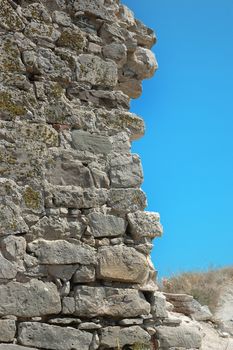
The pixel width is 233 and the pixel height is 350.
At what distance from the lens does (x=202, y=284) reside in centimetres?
1104

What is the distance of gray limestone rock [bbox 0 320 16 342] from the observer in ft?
12.1

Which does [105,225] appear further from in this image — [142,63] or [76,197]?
[142,63]

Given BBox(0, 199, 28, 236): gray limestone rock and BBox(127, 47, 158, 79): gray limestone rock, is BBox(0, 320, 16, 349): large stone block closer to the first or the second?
BBox(0, 199, 28, 236): gray limestone rock

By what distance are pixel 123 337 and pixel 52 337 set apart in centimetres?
58

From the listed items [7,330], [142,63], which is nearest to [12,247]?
[7,330]

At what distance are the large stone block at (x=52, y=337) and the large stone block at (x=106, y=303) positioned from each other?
0.15 metres

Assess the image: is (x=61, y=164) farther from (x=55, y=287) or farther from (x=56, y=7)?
(x=56, y=7)

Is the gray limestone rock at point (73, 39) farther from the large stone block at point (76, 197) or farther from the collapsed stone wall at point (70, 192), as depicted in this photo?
the large stone block at point (76, 197)

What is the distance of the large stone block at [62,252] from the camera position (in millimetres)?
3940

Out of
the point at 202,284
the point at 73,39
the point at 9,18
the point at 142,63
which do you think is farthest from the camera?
the point at 202,284

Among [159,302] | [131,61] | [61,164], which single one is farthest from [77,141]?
[159,302]

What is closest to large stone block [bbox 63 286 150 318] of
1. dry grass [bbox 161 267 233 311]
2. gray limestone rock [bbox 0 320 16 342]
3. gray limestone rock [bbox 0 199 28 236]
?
gray limestone rock [bbox 0 320 16 342]

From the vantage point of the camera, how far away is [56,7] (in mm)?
4523

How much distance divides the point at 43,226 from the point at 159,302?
3.95ft
